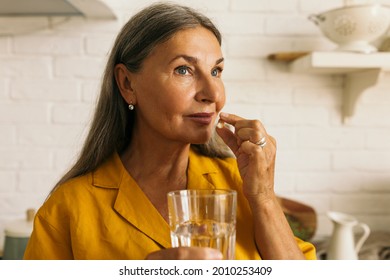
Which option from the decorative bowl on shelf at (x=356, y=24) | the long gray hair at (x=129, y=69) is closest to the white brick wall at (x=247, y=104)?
the decorative bowl on shelf at (x=356, y=24)

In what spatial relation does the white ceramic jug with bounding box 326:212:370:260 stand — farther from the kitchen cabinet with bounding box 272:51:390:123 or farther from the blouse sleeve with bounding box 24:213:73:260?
the blouse sleeve with bounding box 24:213:73:260

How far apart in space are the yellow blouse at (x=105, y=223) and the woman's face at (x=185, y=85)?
0.49 feet

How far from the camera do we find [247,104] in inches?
72.8

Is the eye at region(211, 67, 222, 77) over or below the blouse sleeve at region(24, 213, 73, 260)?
over

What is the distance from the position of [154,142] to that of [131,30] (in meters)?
0.24

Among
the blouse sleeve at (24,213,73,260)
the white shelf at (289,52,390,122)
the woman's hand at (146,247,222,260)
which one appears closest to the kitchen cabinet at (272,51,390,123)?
the white shelf at (289,52,390,122)

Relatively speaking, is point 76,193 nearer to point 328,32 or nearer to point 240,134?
point 240,134

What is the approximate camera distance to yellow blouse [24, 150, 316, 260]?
1.06m

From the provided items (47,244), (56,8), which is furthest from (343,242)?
(56,8)

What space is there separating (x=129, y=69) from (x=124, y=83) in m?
0.04

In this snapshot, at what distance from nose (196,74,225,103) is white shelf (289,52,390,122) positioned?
62 cm

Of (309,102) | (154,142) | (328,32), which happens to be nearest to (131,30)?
(154,142)

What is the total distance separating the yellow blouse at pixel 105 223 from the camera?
3.48 ft

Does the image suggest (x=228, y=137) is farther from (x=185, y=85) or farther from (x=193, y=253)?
(x=193, y=253)
